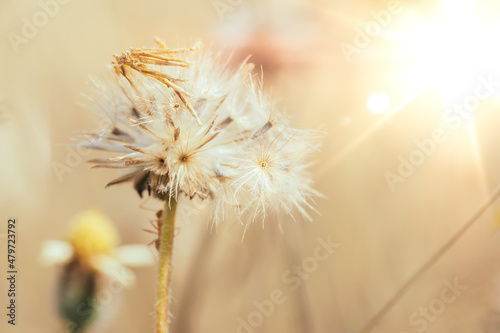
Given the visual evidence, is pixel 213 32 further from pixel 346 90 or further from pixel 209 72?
pixel 209 72

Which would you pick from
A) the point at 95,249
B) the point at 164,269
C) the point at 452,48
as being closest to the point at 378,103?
the point at 452,48

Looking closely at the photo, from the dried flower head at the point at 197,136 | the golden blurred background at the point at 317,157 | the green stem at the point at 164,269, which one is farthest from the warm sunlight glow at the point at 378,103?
the green stem at the point at 164,269

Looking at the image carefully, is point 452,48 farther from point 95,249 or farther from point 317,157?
point 95,249

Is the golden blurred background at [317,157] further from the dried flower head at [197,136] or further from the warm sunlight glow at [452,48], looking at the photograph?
Result: the dried flower head at [197,136]

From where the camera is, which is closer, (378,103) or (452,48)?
(452,48)

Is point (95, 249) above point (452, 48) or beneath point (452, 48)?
beneath

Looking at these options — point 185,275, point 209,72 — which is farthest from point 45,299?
point 209,72

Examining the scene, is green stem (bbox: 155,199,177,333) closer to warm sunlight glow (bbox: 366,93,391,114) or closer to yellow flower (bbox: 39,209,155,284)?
yellow flower (bbox: 39,209,155,284)
